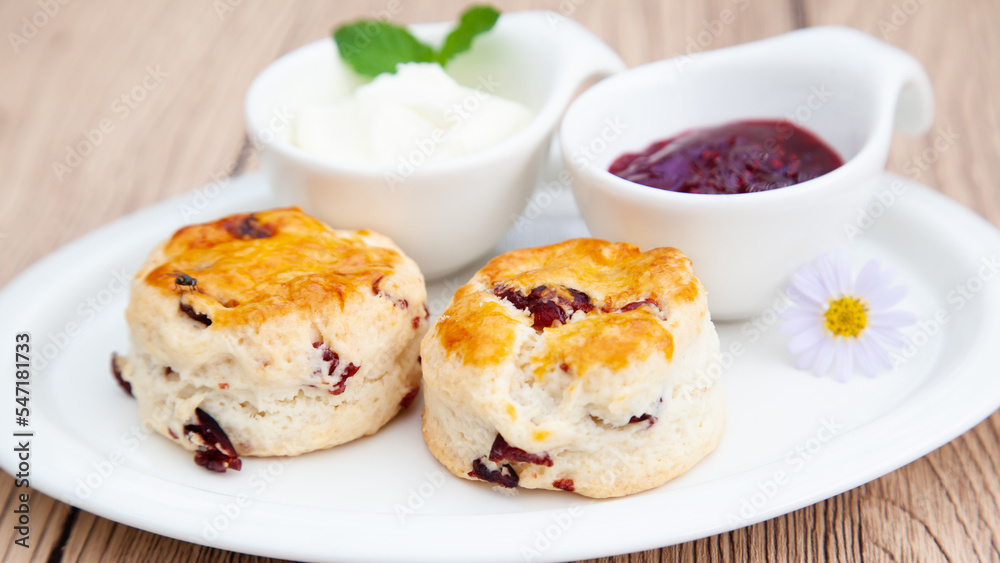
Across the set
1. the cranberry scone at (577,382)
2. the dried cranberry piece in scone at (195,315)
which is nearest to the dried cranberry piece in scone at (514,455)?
the cranberry scone at (577,382)

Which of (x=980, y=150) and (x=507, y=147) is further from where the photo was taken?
(x=980, y=150)

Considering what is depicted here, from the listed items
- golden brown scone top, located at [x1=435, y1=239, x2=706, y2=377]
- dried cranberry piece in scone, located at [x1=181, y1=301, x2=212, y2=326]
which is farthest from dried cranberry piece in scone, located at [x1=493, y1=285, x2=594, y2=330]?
dried cranberry piece in scone, located at [x1=181, y1=301, x2=212, y2=326]

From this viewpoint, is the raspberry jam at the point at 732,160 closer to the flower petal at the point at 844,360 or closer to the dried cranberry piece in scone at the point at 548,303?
the flower petal at the point at 844,360

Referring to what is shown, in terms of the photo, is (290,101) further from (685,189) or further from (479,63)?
(685,189)

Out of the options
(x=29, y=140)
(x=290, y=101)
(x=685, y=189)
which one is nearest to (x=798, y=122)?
(x=685, y=189)

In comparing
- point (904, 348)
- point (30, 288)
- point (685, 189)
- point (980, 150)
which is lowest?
point (980, 150)

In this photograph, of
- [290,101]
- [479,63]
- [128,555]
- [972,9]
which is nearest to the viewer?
[128,555]

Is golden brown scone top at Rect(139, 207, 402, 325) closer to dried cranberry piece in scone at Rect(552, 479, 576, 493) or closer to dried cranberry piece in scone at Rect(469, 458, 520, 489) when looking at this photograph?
dried cranberry piece in scone at Rect(469, 458, 520, 489)
